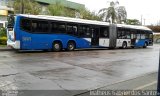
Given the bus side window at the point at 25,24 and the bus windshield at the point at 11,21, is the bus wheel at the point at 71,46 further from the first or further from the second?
the bus windshield at the point at 11,21

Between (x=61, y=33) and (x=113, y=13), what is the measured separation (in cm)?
3240

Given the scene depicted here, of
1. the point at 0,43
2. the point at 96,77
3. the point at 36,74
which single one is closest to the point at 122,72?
the point at 96,77

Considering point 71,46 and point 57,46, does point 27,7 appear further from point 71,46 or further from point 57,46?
point 57,46

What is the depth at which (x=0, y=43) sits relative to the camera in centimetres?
2592

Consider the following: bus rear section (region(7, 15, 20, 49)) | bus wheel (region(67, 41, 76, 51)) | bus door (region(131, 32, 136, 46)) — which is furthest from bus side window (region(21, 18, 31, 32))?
bus door (region(131, 32, 136, 46))

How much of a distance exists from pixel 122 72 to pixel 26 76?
4.27 m

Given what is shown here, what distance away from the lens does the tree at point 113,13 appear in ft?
177

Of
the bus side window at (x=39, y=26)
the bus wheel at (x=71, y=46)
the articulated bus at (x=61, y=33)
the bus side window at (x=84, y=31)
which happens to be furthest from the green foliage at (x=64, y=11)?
the bus side window at (x=39, y=26)

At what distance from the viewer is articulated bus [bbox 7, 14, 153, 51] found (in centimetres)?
2030

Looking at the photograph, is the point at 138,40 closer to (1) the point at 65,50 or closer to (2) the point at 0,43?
(1) the point at 65,50

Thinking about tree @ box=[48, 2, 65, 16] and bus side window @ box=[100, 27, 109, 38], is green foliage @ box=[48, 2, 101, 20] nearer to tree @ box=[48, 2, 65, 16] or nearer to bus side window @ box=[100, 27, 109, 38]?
tree @ box=[48, 2, 65, 16]

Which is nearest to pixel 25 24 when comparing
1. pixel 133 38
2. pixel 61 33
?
pixel 61 33

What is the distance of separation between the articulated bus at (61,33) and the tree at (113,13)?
22.6 metres

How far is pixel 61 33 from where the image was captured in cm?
2300
